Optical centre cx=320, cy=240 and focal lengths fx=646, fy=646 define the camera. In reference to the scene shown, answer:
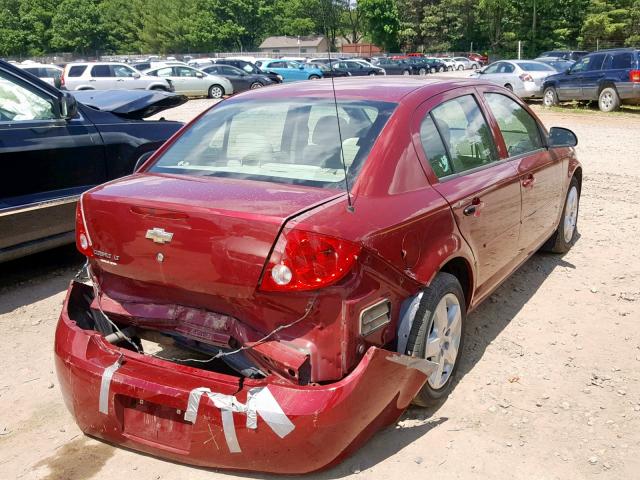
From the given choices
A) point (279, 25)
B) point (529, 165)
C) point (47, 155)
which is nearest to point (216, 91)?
point (47, 155)

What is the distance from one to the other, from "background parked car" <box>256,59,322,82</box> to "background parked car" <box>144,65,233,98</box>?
9355mm

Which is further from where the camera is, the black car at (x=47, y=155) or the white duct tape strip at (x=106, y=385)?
the black car at (x=47, y=155)

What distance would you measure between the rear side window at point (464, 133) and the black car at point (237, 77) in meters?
25.1

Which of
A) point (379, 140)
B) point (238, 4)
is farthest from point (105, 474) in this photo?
point (238, 4)

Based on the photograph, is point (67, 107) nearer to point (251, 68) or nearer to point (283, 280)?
point (283, 280)

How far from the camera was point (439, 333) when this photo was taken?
→ 322cm

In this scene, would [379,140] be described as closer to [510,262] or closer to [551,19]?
[510,262]

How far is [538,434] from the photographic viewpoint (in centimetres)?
314

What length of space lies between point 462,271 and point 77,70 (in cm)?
2409

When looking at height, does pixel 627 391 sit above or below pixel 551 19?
below

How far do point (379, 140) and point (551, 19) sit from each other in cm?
6101

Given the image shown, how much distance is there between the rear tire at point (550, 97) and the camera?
20.2 metres

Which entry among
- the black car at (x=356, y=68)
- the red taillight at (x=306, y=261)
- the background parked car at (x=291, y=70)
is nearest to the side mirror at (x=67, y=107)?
the red taillight at (x=306, y=261)

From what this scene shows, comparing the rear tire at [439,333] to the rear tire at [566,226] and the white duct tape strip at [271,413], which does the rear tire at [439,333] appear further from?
the rear tire at [566,226]
